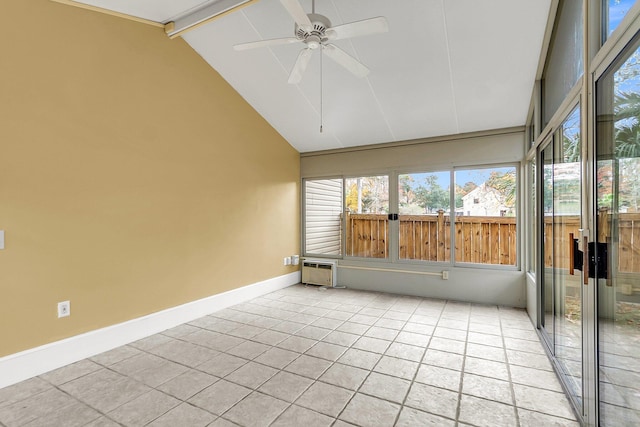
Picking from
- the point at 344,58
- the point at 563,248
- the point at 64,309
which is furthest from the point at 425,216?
the point at 64,309

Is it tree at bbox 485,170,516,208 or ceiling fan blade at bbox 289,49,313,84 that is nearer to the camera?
ceiling fan blade at bbox 289,49,313,84

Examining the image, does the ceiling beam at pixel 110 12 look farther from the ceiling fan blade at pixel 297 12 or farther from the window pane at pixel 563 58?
the window pane at pixel 563 58

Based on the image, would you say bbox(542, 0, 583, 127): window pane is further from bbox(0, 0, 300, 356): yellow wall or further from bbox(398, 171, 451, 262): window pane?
bbox(0, 0, 300, 356): yellow wall

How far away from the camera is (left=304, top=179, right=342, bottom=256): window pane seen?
5317 mm

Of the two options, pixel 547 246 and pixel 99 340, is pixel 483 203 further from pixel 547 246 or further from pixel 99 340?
pixel 99 340

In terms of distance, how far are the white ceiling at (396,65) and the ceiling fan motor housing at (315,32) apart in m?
0.78

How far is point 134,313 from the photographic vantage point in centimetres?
298

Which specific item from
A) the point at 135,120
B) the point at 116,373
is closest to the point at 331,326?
the point at 116,373

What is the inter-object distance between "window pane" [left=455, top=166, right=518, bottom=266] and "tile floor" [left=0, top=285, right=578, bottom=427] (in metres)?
0.97

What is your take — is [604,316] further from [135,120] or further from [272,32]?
[135,120]

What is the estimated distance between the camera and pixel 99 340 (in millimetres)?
2701

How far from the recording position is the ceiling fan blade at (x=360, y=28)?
1.96 meters

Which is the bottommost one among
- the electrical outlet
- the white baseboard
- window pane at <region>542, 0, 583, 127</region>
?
the white baseboard

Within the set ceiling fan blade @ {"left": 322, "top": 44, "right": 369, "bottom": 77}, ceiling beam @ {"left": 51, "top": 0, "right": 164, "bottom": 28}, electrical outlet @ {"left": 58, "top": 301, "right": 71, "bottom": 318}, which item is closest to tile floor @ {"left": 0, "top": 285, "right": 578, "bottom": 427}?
electrical outlet @ {"left": 58, "top": 301, "right": 71, "bottom": 318}
